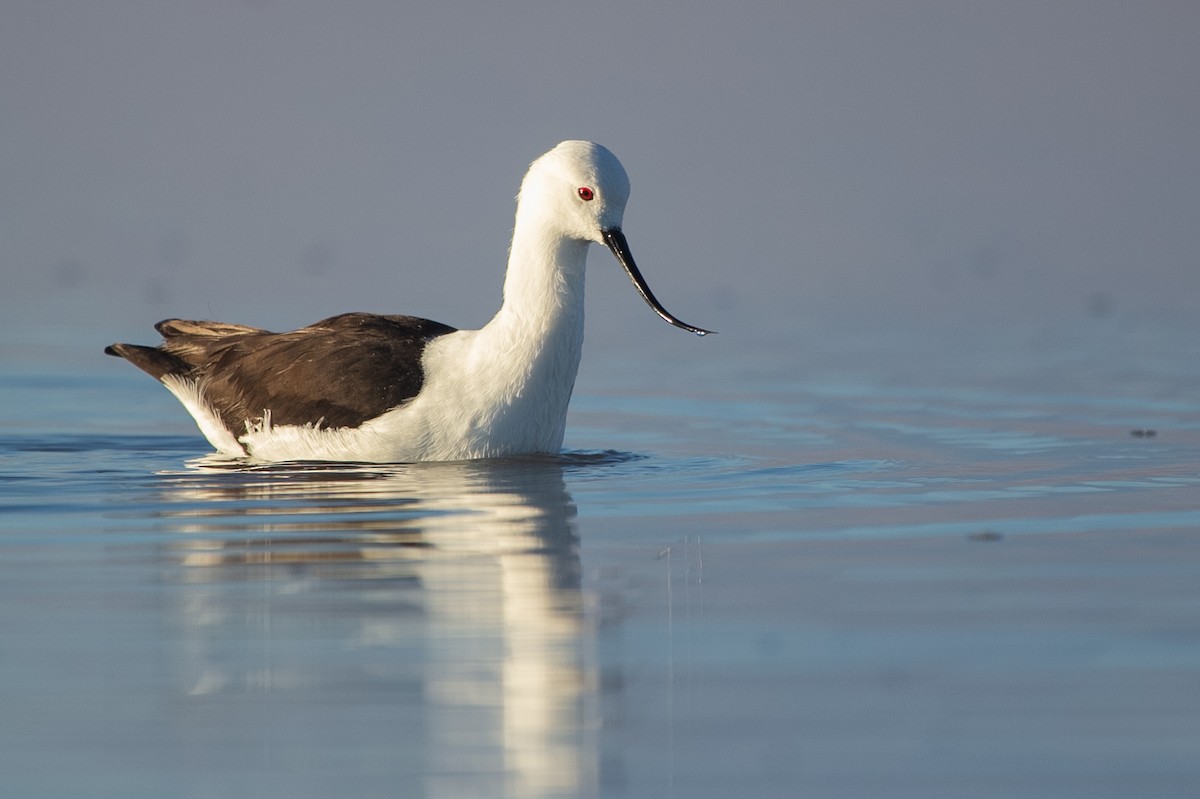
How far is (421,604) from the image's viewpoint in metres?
5.43

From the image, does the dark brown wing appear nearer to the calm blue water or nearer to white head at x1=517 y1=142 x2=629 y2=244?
the calm blue water

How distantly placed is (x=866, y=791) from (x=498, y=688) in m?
1.04

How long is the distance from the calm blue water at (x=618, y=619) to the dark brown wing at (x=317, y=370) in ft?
1.03

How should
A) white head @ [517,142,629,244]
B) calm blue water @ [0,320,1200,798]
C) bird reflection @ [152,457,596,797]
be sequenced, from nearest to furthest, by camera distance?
calm blue water @ [0,320,1200,798] < bird reflection @ [152,457,596,797] < white head @ [517,142,629,244]

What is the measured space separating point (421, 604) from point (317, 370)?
11.7 feet

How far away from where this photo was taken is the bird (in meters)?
8.38

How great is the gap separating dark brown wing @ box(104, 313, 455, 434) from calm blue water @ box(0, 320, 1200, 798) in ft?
1.03

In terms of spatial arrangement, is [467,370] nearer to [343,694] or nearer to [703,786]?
[343,694]

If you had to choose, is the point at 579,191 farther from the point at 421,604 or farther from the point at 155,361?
the point at 421,604

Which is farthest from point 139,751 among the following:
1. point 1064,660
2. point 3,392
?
point 3,392

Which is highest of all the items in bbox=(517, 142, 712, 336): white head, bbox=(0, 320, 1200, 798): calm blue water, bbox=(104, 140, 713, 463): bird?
bbox=(517, 142, 712, 336): white head

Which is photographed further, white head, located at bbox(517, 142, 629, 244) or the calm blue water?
white head, located at bbox(517, 142, 629, 244)

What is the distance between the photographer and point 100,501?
7449mm

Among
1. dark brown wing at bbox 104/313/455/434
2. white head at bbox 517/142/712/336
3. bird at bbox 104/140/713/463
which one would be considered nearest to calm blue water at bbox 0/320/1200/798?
bird at bbox 104/140/713/463
